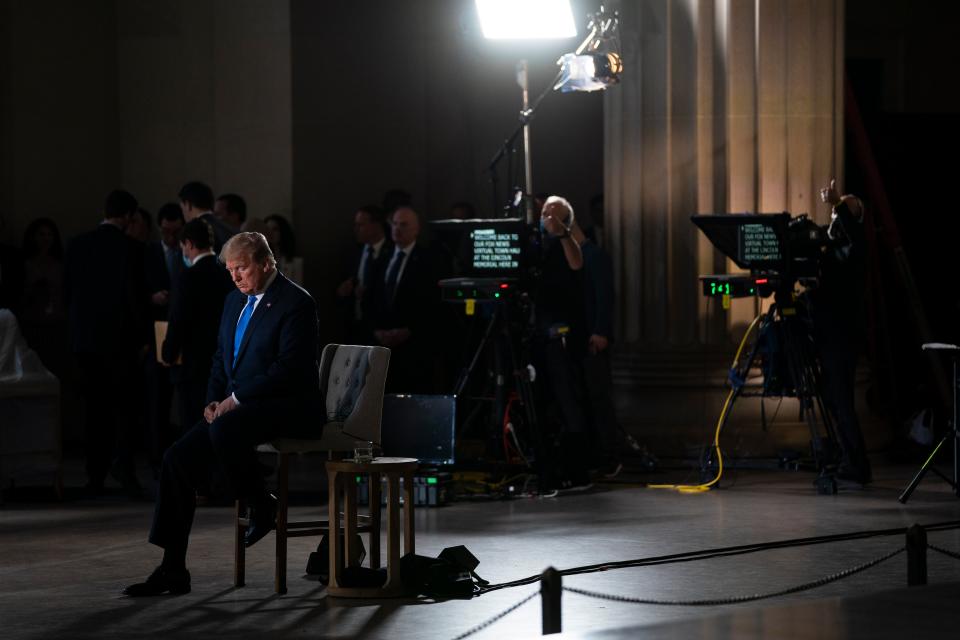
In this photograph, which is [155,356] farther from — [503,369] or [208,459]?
[208,459]

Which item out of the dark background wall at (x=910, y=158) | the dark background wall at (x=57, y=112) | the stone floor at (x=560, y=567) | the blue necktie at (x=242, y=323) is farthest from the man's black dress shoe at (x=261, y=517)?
the dark background wall at (x=910, y=158)

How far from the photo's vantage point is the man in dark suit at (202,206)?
9.95 metres

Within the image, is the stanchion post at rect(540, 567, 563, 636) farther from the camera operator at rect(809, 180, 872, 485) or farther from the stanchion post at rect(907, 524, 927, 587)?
the camera operator at rect(809, 180, 872, 485)

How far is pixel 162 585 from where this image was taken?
22.4 feet

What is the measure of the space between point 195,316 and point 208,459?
8.65 ft

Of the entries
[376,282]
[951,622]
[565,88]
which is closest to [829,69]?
[565,88]

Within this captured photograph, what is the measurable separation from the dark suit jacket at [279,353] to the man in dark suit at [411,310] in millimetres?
3744

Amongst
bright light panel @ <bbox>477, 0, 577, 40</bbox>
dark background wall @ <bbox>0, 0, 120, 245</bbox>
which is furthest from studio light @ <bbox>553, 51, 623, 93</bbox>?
dark background wall @ <bbox>0, 0, 120, 245</bbox>

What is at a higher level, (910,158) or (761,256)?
(910,158)

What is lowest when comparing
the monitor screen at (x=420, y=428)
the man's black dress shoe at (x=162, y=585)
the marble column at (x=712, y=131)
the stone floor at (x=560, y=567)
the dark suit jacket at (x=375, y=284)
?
the stone floor at (x=560, y=567)

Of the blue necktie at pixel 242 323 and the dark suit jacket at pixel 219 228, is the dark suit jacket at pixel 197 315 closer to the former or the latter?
the dark suit jacket at pixel 219 228

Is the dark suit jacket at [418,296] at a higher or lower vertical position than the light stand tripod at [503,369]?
higher

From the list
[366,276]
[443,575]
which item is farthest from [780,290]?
[443,575]

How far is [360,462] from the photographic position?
267 inches
